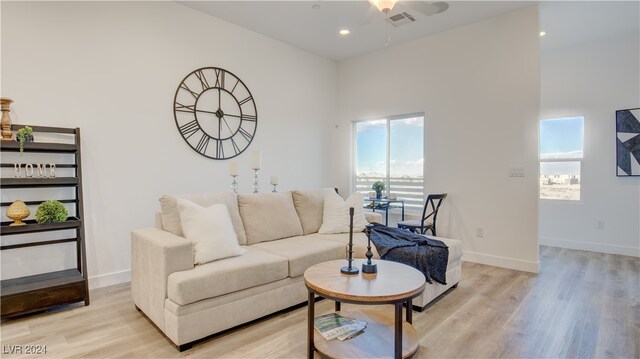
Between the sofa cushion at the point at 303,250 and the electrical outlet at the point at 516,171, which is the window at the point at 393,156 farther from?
the sofa cushion at the point at 303,250

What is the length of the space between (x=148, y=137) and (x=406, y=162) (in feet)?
11.6

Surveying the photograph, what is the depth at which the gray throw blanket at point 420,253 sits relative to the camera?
276 centimetres

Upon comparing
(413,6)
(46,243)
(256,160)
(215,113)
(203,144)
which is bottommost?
(46,243)

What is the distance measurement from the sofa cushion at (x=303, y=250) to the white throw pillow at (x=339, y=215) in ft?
1.11

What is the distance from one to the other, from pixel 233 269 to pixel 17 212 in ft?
5.97

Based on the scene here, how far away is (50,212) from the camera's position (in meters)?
2.73

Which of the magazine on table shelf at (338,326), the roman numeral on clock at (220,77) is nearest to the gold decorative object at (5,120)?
the roman numeral on clock at (220,77)

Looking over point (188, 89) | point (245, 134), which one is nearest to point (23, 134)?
point (188, 89)

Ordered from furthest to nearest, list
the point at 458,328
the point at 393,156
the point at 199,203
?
the point at 393,156
the point at 199,203
the point at 458,328

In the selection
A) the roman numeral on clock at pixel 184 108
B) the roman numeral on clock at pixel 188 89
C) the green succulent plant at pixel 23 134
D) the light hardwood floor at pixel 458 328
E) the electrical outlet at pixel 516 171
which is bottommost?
the light hardwood floor at pixel 458 328

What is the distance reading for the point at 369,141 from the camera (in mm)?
5652

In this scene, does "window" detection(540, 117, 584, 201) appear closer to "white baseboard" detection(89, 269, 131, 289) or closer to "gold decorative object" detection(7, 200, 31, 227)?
"white baseboard" detection(89, 269, 131, 289)

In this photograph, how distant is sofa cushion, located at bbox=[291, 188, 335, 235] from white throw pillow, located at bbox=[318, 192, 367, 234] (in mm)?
59

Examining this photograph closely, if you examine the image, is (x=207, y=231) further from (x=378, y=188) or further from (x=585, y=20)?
(x=585, y=20)
